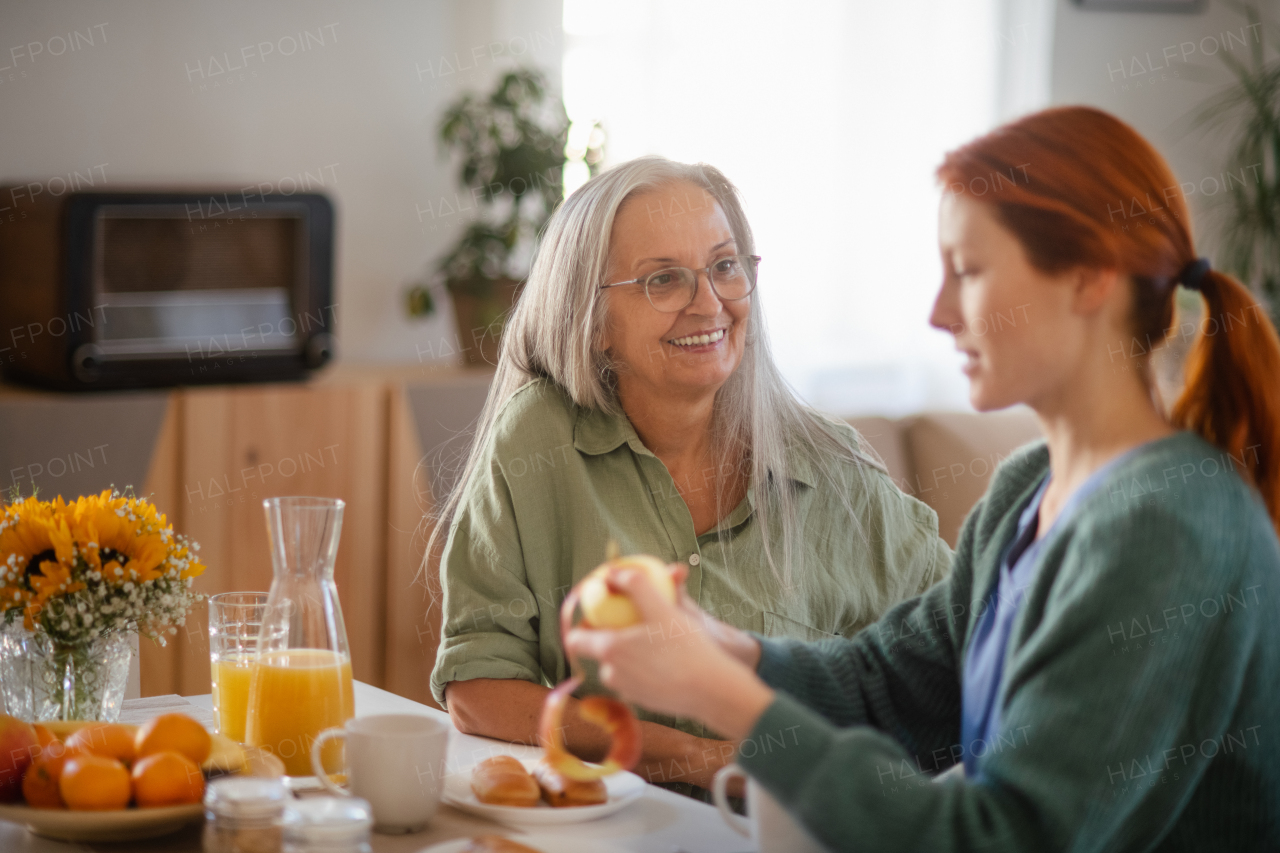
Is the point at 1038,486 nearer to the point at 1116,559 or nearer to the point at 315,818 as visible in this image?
the point at 1116,559

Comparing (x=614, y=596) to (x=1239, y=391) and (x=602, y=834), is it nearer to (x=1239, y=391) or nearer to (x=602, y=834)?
(x=602, y=834)

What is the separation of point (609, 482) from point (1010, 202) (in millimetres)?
797

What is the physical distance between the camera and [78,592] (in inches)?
43.3

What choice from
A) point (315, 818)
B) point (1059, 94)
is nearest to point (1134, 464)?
point (315, 818)

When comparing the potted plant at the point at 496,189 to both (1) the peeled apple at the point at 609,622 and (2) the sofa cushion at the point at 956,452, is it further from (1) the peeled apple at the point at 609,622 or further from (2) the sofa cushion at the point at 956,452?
(1) the peeled apple at the point at 609,622

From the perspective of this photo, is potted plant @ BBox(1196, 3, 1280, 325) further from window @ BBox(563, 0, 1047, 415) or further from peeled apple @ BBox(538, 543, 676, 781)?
peeled apple @ BBox(538, 543, 676, 781)

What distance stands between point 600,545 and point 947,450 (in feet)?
3.27

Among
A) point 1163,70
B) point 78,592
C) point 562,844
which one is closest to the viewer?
point 562,844

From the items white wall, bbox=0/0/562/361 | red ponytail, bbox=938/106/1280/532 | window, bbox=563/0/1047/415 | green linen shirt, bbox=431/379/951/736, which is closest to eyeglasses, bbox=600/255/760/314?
green linen shirt, bbox=431/379/951/736

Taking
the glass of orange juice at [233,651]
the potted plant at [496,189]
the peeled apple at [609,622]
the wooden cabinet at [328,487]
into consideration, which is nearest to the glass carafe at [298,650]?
the glass of orange juice at [233,651]

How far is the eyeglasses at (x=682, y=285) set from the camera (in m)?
1.55

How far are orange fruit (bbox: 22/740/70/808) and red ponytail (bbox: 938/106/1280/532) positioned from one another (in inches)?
30.3

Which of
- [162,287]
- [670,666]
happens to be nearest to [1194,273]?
[670,666]

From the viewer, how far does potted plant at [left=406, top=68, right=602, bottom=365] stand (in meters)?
2.83
